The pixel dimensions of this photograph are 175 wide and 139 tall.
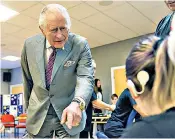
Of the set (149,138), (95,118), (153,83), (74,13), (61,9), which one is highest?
(74,13)

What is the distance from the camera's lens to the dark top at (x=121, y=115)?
1360 millimetres

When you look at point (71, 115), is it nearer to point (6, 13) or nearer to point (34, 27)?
point (6, 13)

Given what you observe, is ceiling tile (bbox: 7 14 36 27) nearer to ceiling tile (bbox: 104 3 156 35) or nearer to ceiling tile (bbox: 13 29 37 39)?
ceiling tile (bbox: 13 29 37 39)

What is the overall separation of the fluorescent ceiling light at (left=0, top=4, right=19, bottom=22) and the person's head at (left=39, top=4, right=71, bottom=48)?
3.20 m

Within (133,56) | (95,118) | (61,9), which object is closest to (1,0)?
(95,118)

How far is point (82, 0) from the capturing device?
13.0 feet

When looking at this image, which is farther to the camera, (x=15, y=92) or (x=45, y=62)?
(x=15, y=92)

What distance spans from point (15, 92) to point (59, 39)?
30.6ft

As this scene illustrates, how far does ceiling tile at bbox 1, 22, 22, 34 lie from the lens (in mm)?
5086

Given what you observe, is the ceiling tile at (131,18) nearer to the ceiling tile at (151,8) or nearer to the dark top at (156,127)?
the ceiling tile at (151,8)

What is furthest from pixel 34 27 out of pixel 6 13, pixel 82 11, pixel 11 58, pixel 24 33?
pixel 11 58

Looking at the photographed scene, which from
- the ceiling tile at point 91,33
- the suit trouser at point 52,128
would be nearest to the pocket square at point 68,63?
the suit trouser at point 52,128

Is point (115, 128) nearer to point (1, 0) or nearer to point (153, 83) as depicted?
point (153, 83)

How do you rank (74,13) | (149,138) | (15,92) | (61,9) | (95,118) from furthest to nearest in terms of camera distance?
(15,92) < (95,118) < (74,13) < (61,9) < (149,138)
